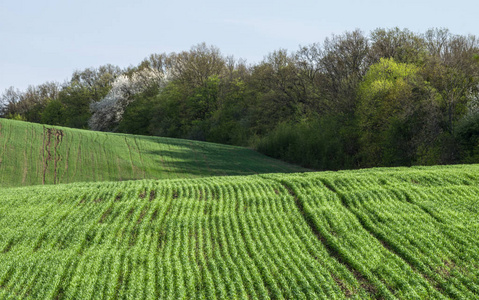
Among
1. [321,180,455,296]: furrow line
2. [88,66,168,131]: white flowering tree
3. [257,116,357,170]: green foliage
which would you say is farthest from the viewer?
[88,66,168,131]: white flowering tree

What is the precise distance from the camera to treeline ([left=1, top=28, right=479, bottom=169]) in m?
38.3

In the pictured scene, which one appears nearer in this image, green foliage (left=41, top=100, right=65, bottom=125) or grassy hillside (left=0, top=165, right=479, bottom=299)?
grassy hillside (left=0, top=165, right=479, bottom=299)

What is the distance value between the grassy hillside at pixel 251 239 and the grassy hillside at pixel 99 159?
1608cm

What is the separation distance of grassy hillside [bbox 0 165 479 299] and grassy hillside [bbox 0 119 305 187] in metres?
16.1

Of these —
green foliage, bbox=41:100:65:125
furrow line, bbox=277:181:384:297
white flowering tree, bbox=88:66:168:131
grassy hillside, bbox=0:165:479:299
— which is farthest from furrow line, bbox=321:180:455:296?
green foliage, bbox=41:100:65:125

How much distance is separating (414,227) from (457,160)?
19.4 meters

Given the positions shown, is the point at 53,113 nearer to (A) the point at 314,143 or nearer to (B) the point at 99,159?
(B) the point at 99,159

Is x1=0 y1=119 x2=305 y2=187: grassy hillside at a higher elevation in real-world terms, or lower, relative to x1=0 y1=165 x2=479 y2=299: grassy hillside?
higher

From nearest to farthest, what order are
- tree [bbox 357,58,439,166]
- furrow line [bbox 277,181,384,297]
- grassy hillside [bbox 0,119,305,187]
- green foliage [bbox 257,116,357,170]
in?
furrow line [bbox 277,181,384,297]
tree [bbox 357,58,439,166]
grassy hillside [bbox 0,119,305,187]
green foliage [bbox 257,116,357,170]

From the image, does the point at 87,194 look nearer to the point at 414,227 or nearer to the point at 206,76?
the point at 414,227

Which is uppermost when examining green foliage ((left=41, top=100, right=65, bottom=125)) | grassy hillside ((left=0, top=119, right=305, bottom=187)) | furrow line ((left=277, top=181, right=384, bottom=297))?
green foliage ((left=41, top=100, right=65, bottom=125))

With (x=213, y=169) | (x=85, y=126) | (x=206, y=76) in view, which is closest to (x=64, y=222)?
(x=213, y=169)

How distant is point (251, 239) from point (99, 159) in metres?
32.8

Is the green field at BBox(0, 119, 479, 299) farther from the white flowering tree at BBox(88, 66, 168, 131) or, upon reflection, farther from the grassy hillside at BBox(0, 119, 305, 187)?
the white flowering tree at BBox(88, 66, 168, 131)
